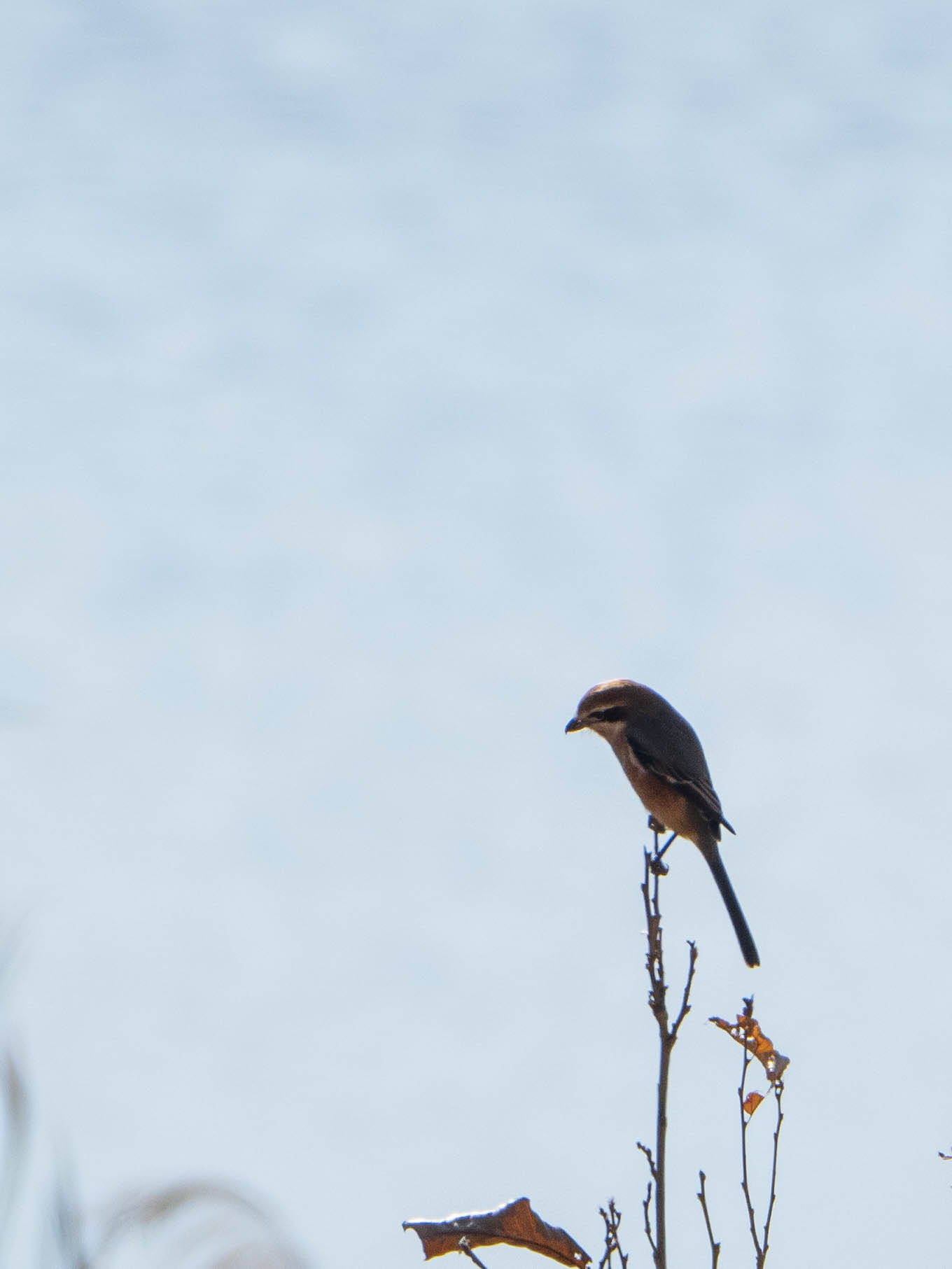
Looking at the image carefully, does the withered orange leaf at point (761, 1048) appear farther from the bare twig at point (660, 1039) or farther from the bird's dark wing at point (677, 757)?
the bird's dark wing at point (677, 757)

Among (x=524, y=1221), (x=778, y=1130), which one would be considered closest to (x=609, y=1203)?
(x=524, y=1221)

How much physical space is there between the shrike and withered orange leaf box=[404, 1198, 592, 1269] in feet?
10.1

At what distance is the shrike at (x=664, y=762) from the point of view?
6262 millimetres

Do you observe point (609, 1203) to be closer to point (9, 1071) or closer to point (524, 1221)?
point (524, 1221)

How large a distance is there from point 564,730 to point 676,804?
84 centimetres

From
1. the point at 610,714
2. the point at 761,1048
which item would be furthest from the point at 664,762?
the point at 761,1048

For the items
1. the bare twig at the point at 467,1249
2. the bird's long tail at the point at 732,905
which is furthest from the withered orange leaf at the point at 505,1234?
the bird's long tail at the point at 732,905

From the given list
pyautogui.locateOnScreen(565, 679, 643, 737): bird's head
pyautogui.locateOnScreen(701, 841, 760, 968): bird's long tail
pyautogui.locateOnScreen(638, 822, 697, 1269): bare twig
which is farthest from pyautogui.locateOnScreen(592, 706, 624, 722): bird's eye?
pyautogui.locateOnScreen(638, 822, 697, 1269): bare twig

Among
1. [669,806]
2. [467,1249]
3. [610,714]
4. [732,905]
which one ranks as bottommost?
[467,1249]

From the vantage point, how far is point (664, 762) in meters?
6.40

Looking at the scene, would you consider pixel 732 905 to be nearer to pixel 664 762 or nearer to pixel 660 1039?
pixel 664 762

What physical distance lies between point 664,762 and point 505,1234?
12.0 feet

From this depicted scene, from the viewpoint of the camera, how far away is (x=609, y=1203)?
2.97 metres

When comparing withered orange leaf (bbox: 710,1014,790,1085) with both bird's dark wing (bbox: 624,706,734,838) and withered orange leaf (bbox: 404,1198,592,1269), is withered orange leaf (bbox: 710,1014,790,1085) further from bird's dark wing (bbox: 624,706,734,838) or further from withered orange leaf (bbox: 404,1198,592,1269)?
bird's dark wing (bbox: 624,706,734,838)
